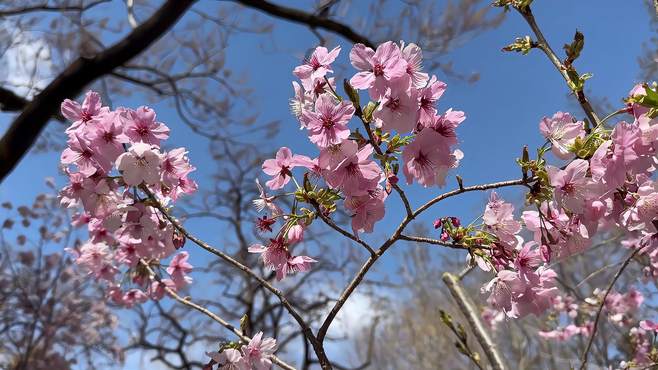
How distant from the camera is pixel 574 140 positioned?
0.85m

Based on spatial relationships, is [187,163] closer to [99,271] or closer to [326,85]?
[326,85]

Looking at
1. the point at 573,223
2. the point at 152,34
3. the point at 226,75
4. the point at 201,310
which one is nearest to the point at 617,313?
the point at 573,223

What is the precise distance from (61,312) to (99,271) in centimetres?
421

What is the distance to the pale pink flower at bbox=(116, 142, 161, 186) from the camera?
0.96 meters

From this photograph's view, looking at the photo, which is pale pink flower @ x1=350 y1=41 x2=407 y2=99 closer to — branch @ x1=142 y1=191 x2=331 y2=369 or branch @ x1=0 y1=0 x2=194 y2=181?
branch @ x1=142 y1=191 x2=331 y2=369

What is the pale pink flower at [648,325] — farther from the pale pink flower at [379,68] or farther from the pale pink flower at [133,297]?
the pale pink flower at [133,297]

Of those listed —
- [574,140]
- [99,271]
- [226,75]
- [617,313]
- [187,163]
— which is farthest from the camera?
[226,75]

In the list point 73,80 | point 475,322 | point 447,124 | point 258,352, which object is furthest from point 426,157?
point 73,80

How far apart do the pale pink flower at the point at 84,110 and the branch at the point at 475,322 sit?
1260mm

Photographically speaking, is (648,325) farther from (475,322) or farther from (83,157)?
(83,157)

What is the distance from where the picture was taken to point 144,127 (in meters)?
1.05

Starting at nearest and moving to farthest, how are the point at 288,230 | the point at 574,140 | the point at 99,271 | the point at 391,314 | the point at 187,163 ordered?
1. the point at 574,140
2. the point at 288,230
3. the point at 187,163
4. the point at 99,271
5. the point at 391,314

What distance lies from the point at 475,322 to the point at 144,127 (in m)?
1.20

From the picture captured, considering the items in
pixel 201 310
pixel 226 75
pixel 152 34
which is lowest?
pixel 201 310
